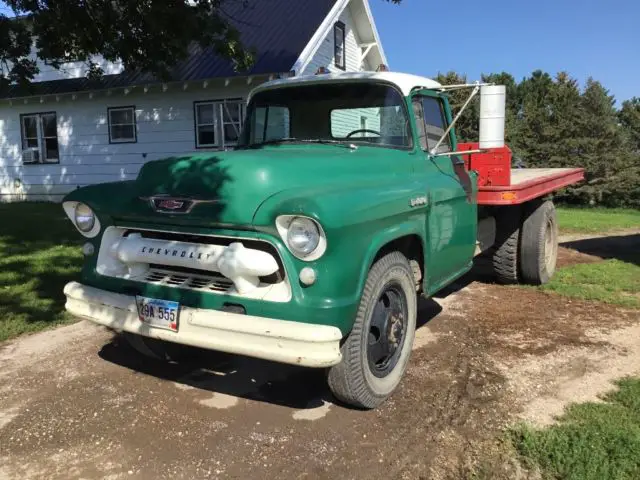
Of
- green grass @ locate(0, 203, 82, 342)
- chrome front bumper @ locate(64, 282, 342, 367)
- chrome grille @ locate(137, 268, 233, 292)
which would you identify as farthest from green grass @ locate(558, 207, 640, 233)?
chrome front bumper @ locate(64, 282, 342, 367)

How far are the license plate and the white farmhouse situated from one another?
32.4 feet

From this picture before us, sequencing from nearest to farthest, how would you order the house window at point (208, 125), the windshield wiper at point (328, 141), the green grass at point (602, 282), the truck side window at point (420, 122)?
the windshield wiper at point (328, 141) < the truck side window at point (420, 122) < the green grass at point (602, 282) < the house window at point (208, 125)

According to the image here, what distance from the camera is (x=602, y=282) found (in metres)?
6.91

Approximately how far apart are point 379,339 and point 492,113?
1990mm

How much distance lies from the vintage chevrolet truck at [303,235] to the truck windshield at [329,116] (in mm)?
12

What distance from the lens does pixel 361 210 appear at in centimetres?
316

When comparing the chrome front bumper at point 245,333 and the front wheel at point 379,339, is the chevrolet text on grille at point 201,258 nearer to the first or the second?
the chrome front bumper at point 245,333

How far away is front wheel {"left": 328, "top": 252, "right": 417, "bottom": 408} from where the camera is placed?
129 inches

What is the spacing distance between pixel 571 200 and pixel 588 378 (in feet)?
60.5

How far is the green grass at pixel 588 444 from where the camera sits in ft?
9.30

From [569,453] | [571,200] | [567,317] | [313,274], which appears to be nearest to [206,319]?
[313,274]

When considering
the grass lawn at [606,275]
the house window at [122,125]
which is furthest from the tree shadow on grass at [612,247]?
the house window at [122,125]

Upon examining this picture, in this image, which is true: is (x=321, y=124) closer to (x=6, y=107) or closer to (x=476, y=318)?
(x=476, y=318)

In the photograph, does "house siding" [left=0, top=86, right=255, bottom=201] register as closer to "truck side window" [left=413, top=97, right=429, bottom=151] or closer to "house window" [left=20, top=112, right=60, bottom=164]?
"house window" [left=20, top=112, right=60, bottom=164]
